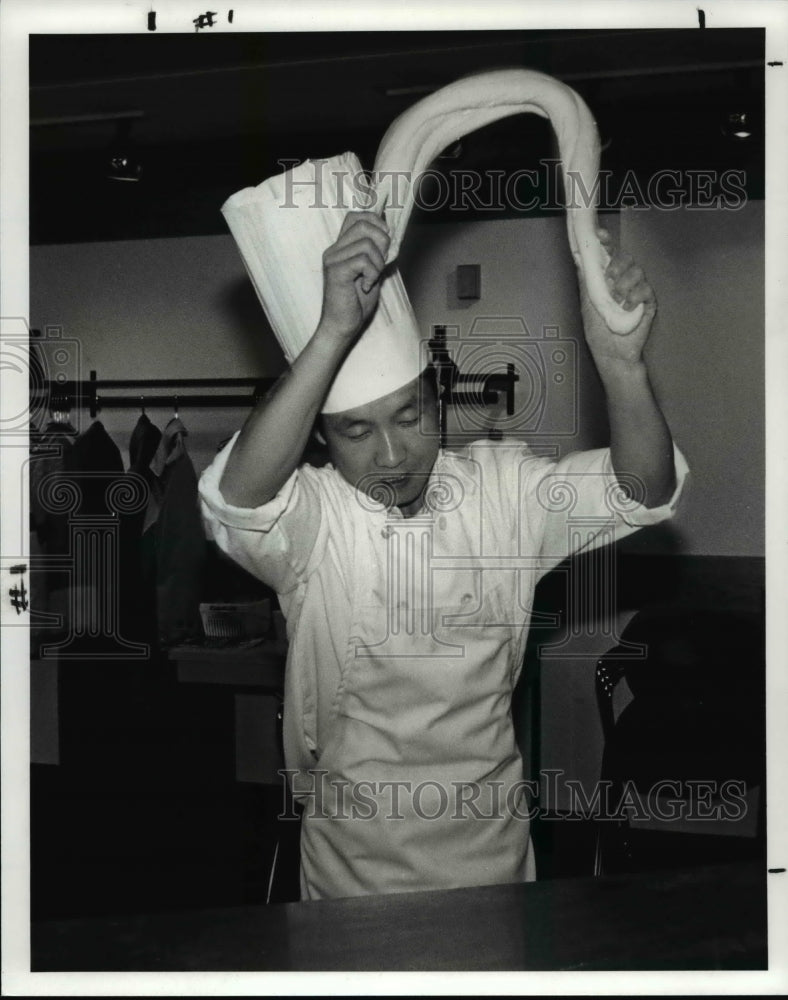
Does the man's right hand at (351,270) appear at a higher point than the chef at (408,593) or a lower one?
higher

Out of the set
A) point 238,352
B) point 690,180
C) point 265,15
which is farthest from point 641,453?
point 265,15

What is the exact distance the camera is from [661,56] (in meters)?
0.76

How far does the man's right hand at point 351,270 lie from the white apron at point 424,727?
0.17 metres

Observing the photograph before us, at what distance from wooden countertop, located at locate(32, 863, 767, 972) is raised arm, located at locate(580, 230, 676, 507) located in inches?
12.5

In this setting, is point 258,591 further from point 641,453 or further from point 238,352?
point 641,453

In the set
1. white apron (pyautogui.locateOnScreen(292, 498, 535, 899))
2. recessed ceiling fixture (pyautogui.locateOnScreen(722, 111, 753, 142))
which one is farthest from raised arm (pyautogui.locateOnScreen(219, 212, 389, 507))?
recessed ceiling fixture (pyautogui.locateOnScreen(722, 111, 753, 142))

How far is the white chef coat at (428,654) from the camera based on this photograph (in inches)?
30.7

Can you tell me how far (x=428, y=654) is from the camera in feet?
2.56

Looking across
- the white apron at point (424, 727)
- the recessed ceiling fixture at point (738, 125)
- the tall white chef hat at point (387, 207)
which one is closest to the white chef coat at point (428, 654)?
the white apron at point (424, 727)

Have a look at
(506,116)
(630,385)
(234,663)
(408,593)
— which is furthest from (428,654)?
(506,116)

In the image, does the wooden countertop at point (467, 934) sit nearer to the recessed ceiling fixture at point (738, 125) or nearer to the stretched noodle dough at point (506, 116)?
the stretched noodle dough at point (506, 116)

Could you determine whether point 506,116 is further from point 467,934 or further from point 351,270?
point 467,934

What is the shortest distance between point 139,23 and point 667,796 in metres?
0.74

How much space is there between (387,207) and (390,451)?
0.19 meters
